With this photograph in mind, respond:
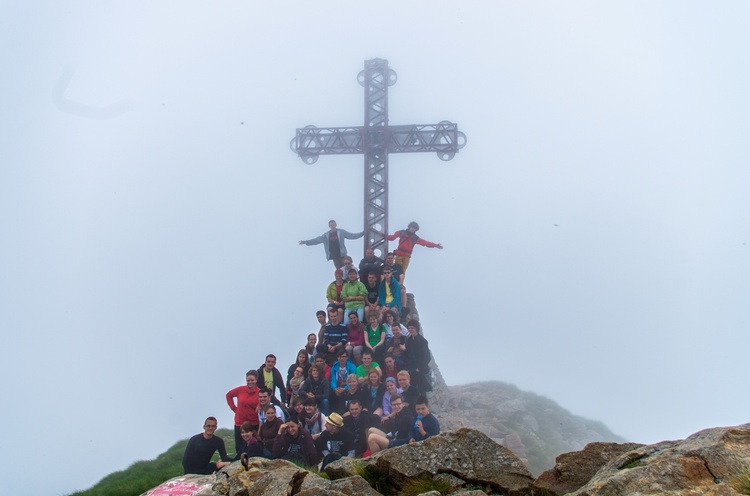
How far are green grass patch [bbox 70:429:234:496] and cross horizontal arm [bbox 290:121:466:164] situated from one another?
915 centimetres

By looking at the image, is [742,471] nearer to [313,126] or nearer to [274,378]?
[274,378]

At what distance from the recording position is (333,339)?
12.3 metres

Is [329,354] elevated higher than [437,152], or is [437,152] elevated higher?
[437,152]

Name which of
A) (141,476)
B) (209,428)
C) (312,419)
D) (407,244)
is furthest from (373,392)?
(141,476)

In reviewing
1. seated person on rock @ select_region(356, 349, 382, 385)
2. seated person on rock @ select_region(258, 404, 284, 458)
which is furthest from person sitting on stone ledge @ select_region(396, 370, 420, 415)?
seated person on rock @ select_region(258, 404, 284, 458)

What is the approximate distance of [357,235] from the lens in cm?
1648

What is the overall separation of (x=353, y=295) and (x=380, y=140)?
248 inches

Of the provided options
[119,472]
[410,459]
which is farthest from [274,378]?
[119,472]

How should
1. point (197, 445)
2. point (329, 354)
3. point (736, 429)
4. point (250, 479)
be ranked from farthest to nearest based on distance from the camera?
point (329, 354), point (197, 445), point (250, 479), point (736, 429)

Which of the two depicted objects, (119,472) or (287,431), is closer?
(287,431)

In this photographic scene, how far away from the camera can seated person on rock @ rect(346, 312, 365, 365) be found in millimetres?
12000

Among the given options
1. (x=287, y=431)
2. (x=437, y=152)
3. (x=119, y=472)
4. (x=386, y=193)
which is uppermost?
(x=437, y=152)

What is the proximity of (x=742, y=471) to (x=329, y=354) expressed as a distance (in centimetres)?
874

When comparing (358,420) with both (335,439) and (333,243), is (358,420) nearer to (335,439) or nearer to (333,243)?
(335,439)
